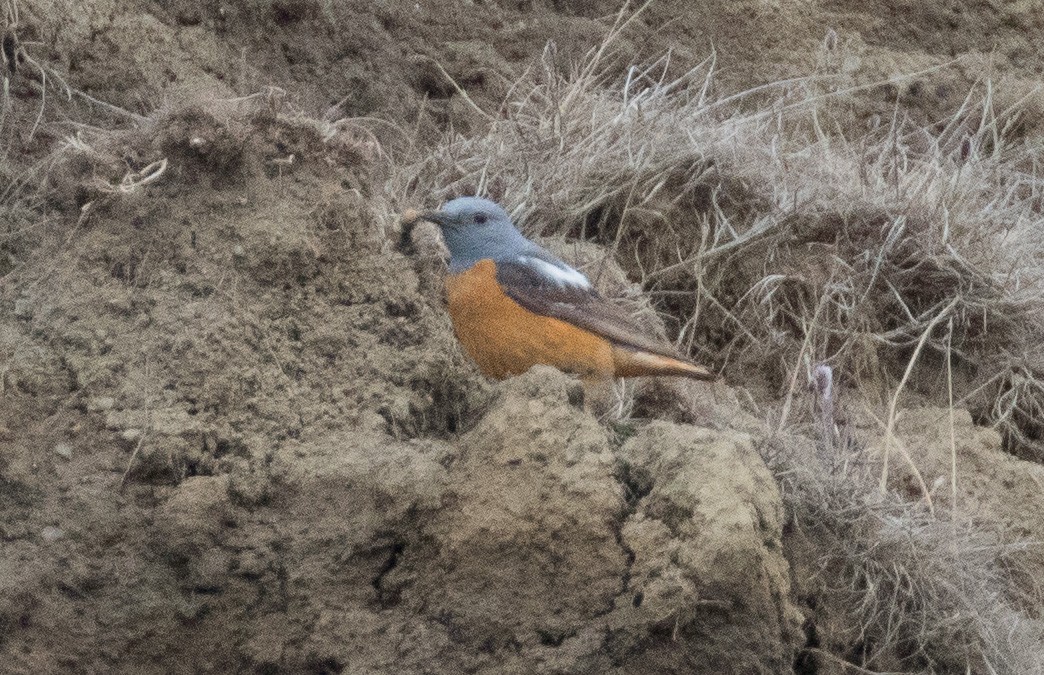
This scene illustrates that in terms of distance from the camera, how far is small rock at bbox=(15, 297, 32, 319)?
4180 mm

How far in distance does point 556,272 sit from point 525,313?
0.23 m

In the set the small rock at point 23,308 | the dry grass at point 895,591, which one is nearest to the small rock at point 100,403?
the small rock at point 23,308

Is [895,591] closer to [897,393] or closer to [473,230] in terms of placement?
[897,393]

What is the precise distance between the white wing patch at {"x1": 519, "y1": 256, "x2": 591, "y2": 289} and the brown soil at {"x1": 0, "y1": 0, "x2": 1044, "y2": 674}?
407 millimetres

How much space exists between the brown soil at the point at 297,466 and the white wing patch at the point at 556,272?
41 centimetres

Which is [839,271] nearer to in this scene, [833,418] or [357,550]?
[833,418]

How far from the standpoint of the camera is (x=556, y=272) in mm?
5020

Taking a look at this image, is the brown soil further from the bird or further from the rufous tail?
the rufous tail

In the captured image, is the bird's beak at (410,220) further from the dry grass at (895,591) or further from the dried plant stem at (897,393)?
the dried plant stem at (897,393)

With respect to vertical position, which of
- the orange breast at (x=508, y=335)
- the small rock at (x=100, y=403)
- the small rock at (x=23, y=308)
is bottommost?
the orange breast at (x=508, y=335)

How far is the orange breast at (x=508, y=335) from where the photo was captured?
4.81m

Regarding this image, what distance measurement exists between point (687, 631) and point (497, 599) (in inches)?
18.9

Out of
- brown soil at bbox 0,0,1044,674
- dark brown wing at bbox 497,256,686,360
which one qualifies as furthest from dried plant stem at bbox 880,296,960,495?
dark brown wing at bbox 497,256,686,360

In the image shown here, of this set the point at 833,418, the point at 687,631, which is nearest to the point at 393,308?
the point at 687,631
